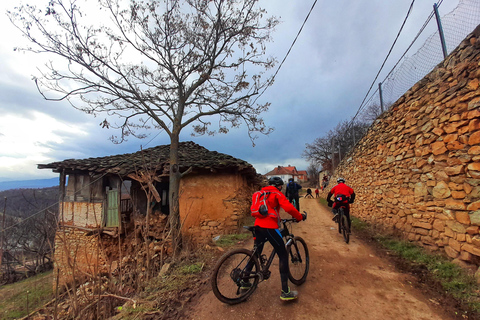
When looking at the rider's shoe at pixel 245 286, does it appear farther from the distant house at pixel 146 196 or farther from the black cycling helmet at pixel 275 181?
the distant house at pixel 146 196

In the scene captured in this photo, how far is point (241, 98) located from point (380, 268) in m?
6.76

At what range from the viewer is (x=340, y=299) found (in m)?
2.98

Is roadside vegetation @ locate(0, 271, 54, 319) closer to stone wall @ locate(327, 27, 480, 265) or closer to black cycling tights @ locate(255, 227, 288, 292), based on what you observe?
black cycling tights @ locate(255, 227, 288, 292)

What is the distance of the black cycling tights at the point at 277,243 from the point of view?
9.29ft

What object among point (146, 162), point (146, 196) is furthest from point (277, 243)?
point (146, 196)

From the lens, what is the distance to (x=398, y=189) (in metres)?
5.72

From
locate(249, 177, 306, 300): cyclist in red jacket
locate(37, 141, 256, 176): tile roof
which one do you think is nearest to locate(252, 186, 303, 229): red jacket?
locate(249, 177, 306, 300): cyclist in red jacket

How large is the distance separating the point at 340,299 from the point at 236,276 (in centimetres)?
149

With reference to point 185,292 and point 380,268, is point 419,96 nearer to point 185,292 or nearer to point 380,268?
point 380,268

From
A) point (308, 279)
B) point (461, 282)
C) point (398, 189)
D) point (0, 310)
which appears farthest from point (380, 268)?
point (0, 310)

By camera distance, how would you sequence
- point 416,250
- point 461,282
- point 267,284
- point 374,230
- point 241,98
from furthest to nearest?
point 241,98, point 374,230, point 416,250, point 267,284, point 461,282

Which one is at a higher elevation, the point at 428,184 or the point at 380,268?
the point at 428,184

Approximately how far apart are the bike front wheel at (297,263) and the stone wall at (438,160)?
2.59 m

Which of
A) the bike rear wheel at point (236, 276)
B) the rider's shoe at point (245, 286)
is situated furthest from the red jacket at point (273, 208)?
the rider's shoe at point (245, 286)
